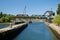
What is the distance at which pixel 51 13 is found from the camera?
147750 millimetres

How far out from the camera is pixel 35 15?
175m

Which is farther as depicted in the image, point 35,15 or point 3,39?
point 35,15

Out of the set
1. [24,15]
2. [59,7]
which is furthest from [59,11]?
[24,15]

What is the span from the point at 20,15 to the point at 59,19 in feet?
339

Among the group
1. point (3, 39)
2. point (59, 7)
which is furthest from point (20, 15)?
point (3, 39)

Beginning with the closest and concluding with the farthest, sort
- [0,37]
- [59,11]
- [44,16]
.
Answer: [0,37]
[59,11]
[44,16]

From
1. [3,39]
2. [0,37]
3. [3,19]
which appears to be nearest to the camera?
[0,37]

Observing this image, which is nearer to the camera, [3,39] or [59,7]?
[3,39]

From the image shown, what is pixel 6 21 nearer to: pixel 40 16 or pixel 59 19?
pixel 40 16

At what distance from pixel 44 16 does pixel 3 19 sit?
46.7m

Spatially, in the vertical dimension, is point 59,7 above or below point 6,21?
above

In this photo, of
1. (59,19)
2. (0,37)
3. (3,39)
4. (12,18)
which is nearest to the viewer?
(0,37)

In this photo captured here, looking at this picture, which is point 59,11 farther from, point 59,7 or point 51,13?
point 51,13

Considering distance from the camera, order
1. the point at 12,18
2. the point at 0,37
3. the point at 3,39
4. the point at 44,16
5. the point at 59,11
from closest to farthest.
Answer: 1. the point at 0,37
2. the point at 3,39
3. the point at 59,11
4. the point at 12,18
5. the point at 44,16
